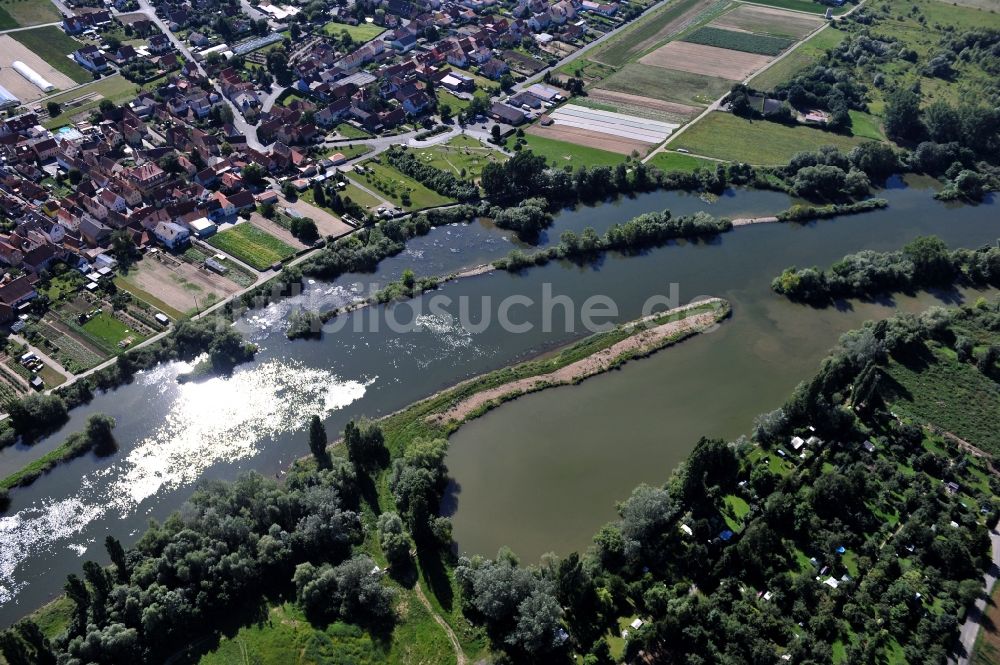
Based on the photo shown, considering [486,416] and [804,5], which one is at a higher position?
[804,5]

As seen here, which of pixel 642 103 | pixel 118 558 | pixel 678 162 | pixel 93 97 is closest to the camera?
pixel 118 558

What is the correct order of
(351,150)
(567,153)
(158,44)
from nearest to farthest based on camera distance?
(351,150) → (567,153) → (158,44)

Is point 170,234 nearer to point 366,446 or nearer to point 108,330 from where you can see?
point 108,330

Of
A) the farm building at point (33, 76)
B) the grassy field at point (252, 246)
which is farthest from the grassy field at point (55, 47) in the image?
the grassy field at point (252, 246)

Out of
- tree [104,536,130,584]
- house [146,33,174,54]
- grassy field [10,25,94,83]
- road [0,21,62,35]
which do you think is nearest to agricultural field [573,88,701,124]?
house [146,33,174,54]

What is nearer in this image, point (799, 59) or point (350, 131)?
point (350, 131)

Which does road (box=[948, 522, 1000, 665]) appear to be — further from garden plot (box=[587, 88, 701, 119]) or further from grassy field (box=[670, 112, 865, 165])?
garden plot (box=[587, 88, 701, 119])

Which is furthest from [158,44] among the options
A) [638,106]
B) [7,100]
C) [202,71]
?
[638,106]

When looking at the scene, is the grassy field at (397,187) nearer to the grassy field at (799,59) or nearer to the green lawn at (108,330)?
the green lawn at (108,330)
